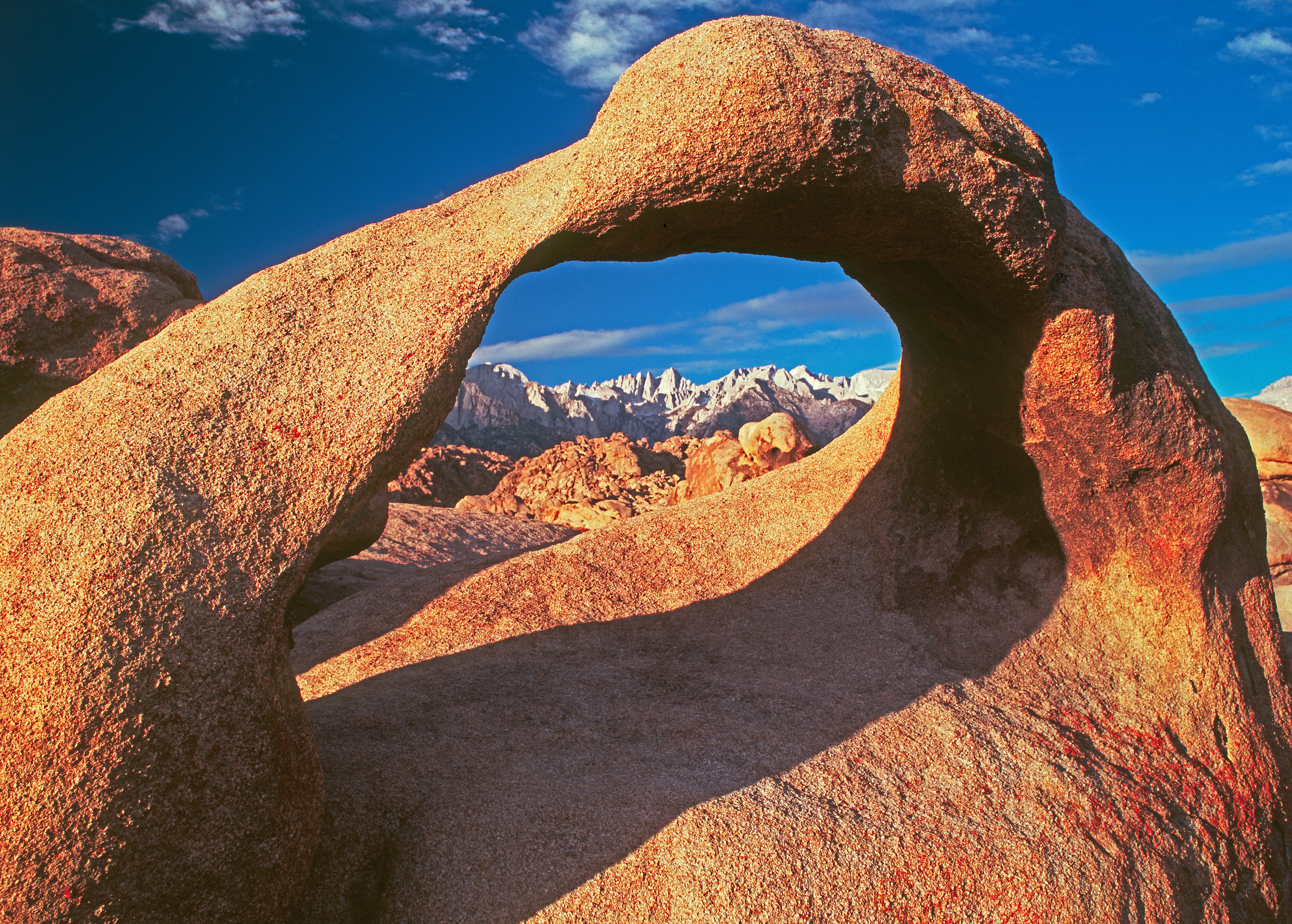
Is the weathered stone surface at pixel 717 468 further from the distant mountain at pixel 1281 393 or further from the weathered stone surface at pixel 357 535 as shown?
the distant mountain at pixel 1281 393

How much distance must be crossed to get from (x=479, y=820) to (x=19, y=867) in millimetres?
1113

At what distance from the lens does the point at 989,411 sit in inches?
154

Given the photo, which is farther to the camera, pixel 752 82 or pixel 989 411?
pixel 989 411

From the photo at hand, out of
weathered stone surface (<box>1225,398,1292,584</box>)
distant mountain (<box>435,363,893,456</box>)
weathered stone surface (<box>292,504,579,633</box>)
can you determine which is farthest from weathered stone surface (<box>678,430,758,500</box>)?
distant mountain (<box>435,363,893,456</box>)

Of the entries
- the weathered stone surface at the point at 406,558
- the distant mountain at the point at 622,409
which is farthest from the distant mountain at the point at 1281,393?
the weathered stone surface at the point at 406,558

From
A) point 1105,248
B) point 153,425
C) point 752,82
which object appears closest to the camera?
point 153,425

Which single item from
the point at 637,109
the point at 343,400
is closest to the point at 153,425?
the point at 343,400

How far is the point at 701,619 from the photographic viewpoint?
159 inches

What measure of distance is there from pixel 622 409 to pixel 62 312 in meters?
58.6

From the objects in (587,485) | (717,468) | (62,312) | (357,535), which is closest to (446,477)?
(587,485)

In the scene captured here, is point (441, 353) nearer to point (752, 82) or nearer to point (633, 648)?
point (752, 82)

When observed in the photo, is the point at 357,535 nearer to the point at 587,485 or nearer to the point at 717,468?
the point at 717,468

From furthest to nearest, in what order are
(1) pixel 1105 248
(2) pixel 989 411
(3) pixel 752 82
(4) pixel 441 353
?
(2) pixel 989 411 < (1) pixel 1105 248 < (3) pixel 752 82 < (4) pixel 441 353

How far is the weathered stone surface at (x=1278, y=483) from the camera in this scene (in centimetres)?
964
